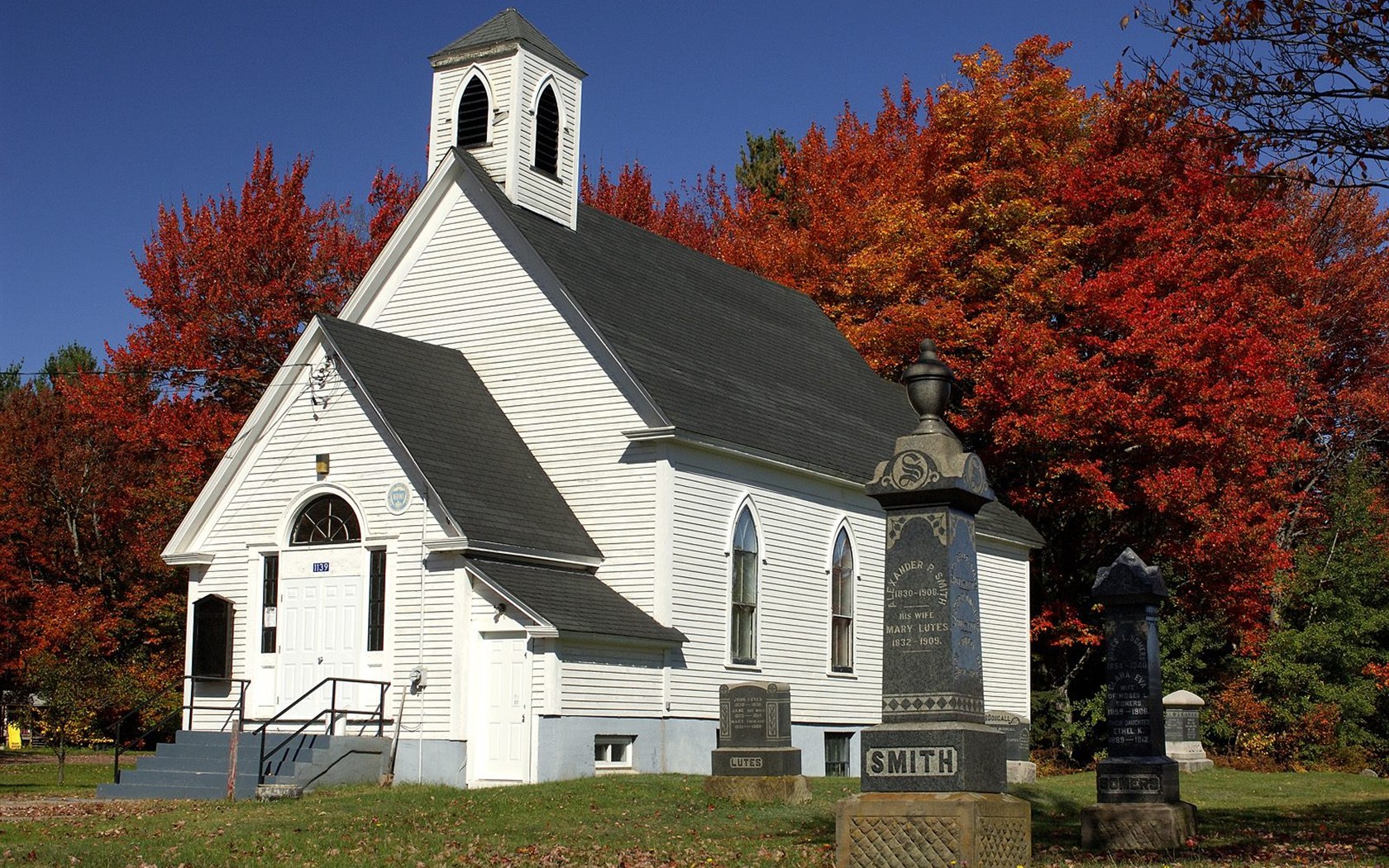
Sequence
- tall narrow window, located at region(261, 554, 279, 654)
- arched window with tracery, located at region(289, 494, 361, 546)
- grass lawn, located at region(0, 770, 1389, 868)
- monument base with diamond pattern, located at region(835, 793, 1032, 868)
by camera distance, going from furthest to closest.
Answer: tall narrow window, located at region(261, 554, 279, 654)
arched window with tracery, located at region(289, 494, 361, 546)
grass lawn, located at region(0, 770, 1389, 868)
monument base with diamond pattern, located at region(835, 793, 1032, 868)

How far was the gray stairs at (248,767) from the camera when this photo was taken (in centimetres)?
2033

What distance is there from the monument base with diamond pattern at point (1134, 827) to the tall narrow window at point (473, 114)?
663 inches

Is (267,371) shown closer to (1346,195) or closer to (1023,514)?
(1023,514)

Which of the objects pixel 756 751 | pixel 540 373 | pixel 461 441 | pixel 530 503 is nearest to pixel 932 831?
pixel 756 751

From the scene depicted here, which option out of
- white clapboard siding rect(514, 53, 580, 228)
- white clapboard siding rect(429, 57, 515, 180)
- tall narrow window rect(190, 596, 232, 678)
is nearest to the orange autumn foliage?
white clapboard siding rect(514, 53, 580, 228)

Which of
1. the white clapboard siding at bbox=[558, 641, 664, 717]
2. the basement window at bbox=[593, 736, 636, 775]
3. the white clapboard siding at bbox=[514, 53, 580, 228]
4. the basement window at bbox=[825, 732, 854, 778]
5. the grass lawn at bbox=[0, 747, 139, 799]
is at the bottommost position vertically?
the grass lawn at bbox=[0, 747, 139, 799]

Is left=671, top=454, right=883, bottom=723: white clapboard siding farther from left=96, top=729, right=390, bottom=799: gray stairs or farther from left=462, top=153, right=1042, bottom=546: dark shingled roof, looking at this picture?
left=96, top=729, right=390, bottom=799: gray stairs

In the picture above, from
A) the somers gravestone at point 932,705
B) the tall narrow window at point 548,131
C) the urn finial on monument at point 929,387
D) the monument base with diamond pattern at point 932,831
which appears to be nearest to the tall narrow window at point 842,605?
the tall narrow window at point 548,131

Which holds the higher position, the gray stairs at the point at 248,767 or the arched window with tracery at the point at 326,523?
the arched window with tracery at the point at 326,523

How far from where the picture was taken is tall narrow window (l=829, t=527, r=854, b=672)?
27578 mm

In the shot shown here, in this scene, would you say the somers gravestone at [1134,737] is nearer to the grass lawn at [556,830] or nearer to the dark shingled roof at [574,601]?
the grass lawn at [556,830]

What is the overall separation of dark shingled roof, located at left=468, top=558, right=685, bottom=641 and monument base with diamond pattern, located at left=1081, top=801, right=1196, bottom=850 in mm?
7925

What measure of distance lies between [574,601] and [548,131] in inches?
392

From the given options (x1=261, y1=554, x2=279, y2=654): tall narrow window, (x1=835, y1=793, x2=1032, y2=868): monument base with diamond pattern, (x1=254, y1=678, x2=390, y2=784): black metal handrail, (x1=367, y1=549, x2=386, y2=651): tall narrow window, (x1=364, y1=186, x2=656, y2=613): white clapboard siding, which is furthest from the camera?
(x1=364, y1=186, x2=656, y2=613): white clapboard siding
